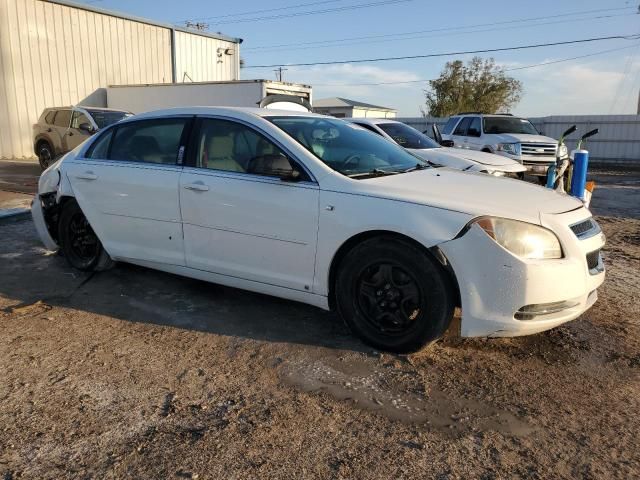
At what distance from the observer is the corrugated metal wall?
1013 inches

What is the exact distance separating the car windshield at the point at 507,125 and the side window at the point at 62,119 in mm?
11123

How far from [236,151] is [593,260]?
2.63m

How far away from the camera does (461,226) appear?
3301mm

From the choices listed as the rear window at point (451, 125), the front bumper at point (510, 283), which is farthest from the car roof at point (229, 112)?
the rear window at point (451, 125)

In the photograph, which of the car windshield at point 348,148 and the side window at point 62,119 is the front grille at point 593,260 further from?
the side window at point 62,119

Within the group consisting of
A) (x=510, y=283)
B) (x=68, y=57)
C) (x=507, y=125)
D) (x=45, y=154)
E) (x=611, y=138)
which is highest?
(x=68, y=57)

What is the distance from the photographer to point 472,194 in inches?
143

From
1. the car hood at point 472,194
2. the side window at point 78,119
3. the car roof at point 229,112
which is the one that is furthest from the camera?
the side window at point 78,119

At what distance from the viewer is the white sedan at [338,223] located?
10.9 ft

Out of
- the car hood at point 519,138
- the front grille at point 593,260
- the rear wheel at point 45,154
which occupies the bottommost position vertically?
the rear wheel at point 45,154

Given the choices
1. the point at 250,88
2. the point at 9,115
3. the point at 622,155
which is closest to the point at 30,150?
the point at 9,115

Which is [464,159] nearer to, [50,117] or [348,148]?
[348,148]

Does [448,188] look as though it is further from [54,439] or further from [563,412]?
[54,439]

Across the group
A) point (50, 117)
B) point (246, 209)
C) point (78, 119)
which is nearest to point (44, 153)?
point (50, 117)
